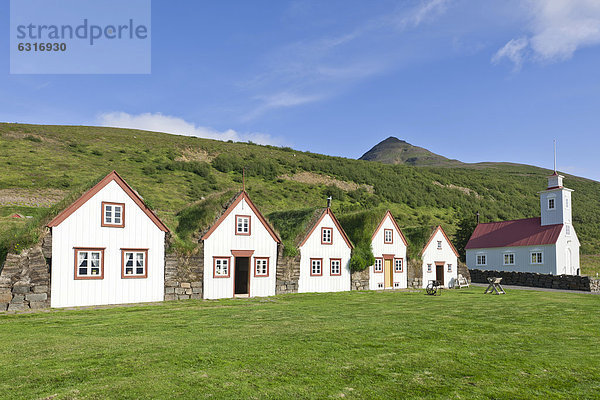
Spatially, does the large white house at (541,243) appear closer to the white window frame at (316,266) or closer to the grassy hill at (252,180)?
the grassy hill at (252,180)

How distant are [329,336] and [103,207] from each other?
15.3m

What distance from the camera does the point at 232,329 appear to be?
14500 mm

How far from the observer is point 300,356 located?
33.9 feet

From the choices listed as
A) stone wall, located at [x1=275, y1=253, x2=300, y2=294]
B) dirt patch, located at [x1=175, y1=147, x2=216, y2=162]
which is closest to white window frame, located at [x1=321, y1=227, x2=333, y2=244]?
stone wall, located at [x1=275, y1=253, x2=300, y2=294]

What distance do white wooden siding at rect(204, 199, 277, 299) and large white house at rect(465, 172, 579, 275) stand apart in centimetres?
3015

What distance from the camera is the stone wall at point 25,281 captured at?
20078 mm

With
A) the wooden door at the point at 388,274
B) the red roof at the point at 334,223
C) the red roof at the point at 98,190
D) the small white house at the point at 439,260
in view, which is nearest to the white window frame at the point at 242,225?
the red roof at the point at 98,190

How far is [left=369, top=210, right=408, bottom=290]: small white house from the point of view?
120 feet

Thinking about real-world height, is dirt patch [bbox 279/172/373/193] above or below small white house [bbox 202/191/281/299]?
above

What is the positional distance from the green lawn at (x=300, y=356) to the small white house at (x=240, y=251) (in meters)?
8.92

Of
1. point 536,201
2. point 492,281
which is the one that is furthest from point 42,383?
point 536,201

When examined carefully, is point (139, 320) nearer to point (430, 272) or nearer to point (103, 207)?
point (103, 207)

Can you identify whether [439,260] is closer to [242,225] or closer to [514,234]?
[514,234]

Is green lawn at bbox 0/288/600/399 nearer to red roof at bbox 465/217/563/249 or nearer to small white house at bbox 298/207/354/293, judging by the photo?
small white house at bbox 298/207/354/293
